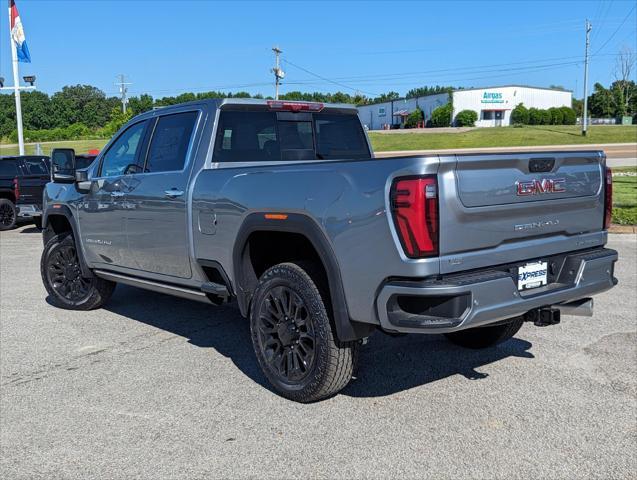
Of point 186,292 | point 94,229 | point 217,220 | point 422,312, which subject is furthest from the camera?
point 94,229

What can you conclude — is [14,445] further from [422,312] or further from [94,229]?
[94,229]

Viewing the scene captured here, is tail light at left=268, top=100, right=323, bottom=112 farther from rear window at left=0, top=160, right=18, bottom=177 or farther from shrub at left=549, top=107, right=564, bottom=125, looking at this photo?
shrub at left=549, top=107, right=564, bottom=125

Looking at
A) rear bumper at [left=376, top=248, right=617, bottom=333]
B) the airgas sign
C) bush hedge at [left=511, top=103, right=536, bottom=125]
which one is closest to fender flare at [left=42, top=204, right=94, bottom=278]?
rear bumper at [left=376, top=248, right=617, bottom=333]

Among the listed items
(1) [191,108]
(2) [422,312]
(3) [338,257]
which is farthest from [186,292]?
(2) [422,312]

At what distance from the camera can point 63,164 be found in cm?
645

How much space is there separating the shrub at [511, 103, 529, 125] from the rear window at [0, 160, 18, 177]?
7416cm

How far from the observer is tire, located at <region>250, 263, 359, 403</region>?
3.98 metres

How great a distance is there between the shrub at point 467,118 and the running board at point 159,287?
3115 inches

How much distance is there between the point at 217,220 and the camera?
15.3 ft

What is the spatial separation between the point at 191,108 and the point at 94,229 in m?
1.76

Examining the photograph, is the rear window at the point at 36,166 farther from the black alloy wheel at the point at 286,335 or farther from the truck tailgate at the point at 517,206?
the truck tailgate at the point at 517,206

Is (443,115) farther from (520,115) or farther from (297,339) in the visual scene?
(297,339)

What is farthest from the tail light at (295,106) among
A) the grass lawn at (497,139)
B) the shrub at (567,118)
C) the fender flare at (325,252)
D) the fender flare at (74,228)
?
the shrub at (567,118)

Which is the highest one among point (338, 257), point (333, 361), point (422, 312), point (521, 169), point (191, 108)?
point (191, 108)
